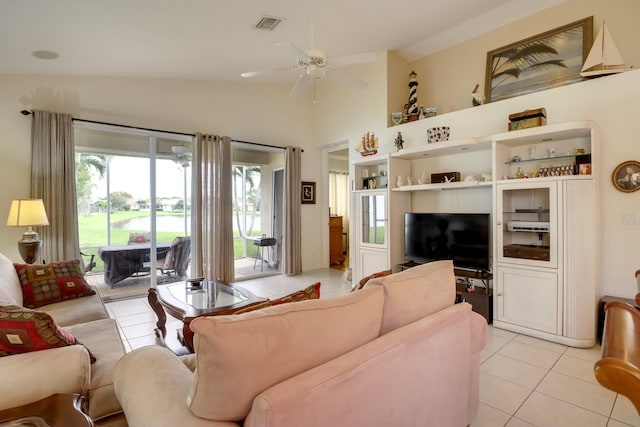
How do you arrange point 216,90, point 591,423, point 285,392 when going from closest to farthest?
point 285,392 < point 591,423 < point 216,90

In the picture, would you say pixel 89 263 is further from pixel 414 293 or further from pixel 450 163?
pixel 450 163

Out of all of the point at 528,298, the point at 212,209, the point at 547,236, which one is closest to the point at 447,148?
the point at 547,236

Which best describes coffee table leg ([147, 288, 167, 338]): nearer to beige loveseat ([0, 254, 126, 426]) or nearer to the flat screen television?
beige loveseat ([0, 254, 126, 426])

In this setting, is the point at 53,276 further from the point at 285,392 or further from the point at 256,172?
the point at 256,172

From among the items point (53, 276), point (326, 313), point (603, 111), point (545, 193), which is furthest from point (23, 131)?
point (603, 111)

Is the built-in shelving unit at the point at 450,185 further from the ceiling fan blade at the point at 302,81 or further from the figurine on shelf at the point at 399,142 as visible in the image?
the ceiling fan blade at the point at 302,81

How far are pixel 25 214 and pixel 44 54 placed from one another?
1713 mm

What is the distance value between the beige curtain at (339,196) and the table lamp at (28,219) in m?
6.07

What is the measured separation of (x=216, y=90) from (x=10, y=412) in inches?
200

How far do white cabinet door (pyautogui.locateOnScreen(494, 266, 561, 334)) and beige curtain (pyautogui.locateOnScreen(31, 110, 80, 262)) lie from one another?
5.09 m

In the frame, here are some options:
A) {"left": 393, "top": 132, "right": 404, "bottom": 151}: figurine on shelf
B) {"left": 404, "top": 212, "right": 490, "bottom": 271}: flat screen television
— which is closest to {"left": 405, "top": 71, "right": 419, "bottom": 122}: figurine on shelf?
{"left": 393, "top": 132, "right": 404, "bottom": 151}: figurine on shelf

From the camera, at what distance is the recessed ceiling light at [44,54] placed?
345 centimetres

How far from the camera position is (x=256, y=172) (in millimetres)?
6184

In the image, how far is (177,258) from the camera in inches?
198
